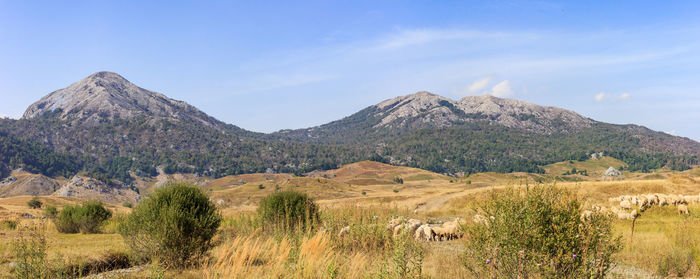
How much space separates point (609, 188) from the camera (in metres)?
33.8

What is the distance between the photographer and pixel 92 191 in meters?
120

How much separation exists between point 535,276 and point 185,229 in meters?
8.15

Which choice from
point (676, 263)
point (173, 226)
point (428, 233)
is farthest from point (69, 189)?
point (676, 263)

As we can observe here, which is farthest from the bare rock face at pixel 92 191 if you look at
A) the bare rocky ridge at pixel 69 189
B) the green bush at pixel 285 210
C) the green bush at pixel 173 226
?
the green bush at pixel 173 226

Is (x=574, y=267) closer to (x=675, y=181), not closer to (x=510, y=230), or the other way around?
(x=510, y=230)

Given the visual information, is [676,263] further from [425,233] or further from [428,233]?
[425,233]

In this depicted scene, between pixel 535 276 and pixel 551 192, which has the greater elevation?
pixel 551 192

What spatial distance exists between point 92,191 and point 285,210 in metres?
126

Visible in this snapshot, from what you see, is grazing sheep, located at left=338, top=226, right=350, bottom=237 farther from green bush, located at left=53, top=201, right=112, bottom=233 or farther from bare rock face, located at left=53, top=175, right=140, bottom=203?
bare rock face, located at left=53, top=175, right=140, bottom=203

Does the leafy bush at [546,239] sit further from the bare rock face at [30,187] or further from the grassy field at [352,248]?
the bare rock face at [30,187]

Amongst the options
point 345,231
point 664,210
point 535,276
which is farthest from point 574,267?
point 664,210

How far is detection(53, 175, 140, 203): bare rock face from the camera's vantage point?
367ft

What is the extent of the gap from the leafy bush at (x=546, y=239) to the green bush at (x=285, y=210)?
9.98 meters

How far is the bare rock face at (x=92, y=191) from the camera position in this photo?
367ft
